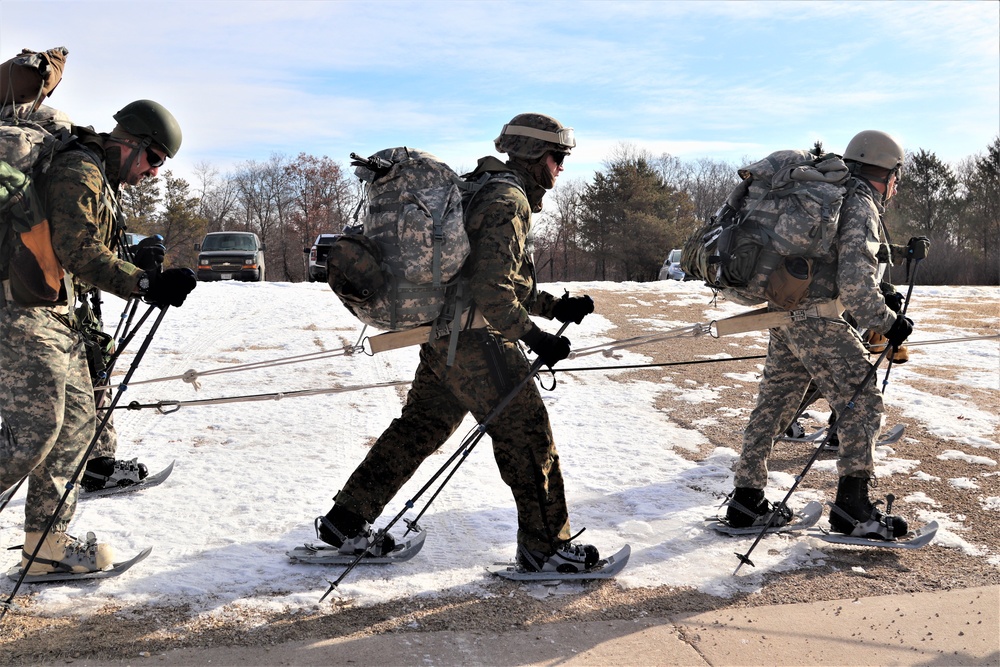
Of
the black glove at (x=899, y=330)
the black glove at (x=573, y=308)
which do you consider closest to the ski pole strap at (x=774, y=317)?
the black glove at (x=899, y=330)

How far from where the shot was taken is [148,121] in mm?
3936

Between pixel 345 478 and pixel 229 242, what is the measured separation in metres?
20.2

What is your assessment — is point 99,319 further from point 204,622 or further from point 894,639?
point 894,639

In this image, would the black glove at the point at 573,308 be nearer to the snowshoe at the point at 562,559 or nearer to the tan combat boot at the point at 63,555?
the snowshoe at the point at 562,559

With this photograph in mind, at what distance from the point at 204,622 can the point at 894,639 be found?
2877mm

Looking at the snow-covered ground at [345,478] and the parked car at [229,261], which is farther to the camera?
the parked car at [229,261]

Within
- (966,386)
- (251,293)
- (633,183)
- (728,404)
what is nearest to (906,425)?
(728,404)

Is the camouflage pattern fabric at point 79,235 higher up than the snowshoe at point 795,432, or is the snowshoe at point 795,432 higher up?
the camouflage pattern fabric at point 79,235

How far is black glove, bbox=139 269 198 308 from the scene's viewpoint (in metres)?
3.47

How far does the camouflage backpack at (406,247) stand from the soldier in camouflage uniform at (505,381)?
0.36 feet

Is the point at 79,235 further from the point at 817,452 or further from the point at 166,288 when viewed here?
the point at 817,452

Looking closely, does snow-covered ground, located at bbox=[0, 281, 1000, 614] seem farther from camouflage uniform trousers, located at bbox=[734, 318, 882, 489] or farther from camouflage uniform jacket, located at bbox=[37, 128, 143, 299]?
camouflage uniform jacket, located at bbox=[37, 128, 143, 299]

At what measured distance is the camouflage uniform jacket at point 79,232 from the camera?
347cm

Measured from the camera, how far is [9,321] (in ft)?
11.8
